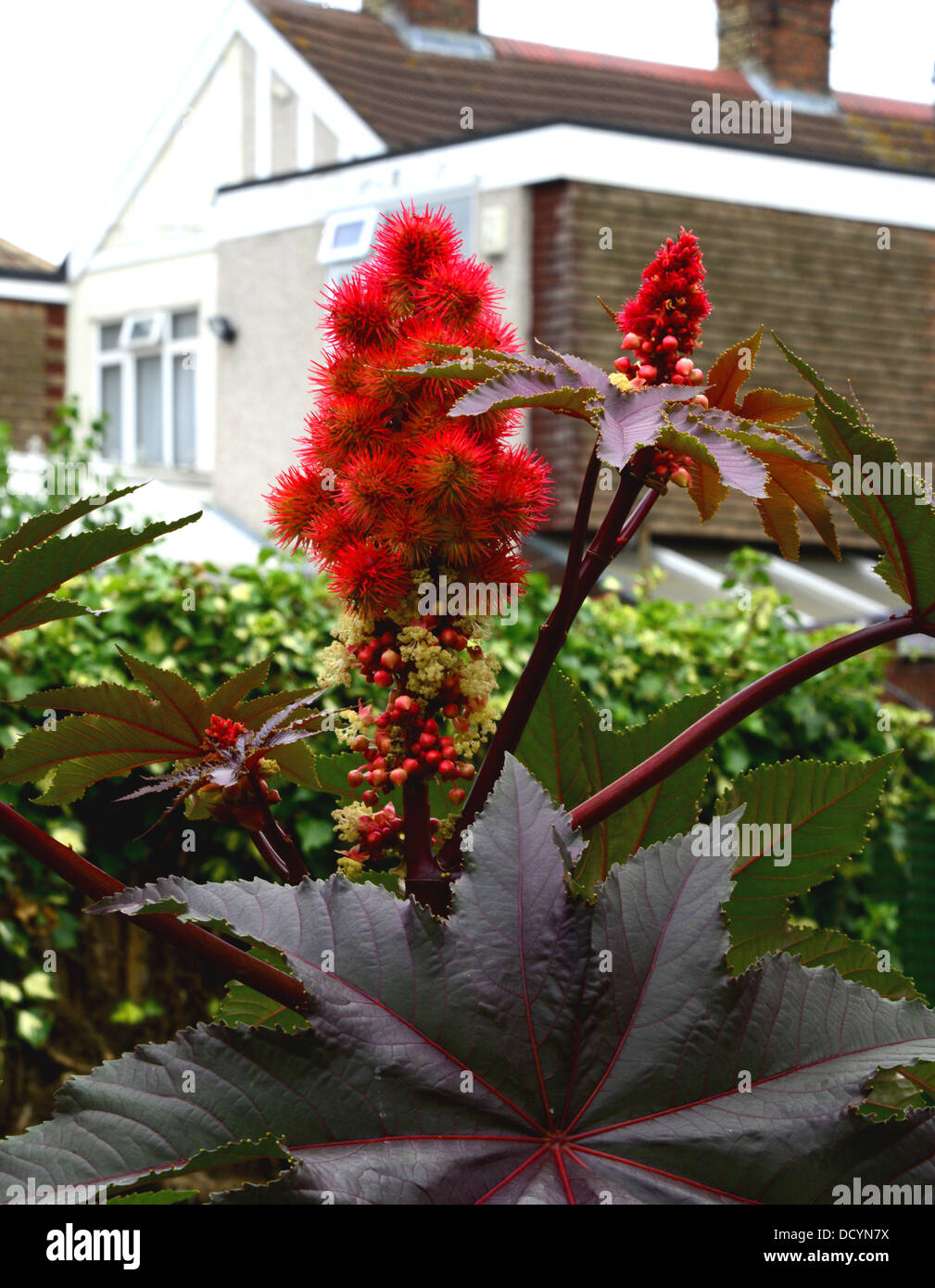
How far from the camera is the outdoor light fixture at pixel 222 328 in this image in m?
15.5

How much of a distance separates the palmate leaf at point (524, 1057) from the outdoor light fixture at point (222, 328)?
596 inches

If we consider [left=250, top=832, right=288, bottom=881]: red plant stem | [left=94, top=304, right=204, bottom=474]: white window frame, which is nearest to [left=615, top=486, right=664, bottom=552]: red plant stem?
[left=250, top=832, right=288, bottom=881]: red plant stem

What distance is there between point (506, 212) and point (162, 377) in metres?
5.64

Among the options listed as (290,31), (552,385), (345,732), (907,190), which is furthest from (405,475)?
(290,31)

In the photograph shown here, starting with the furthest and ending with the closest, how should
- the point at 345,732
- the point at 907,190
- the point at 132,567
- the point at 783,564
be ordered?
the point at 907,190 → the point at 783,564 → the point at 132,567 → the point at 345,732

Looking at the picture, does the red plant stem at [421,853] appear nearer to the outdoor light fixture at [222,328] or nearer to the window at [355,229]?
the window at [355,229]

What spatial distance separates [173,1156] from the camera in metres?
0.83

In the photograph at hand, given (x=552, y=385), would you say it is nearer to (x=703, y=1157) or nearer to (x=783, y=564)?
(x=703, y=1157)

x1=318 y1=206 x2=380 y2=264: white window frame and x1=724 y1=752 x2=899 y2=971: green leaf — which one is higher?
x1=318 y1=206 x2=380 y2=264: white window frame

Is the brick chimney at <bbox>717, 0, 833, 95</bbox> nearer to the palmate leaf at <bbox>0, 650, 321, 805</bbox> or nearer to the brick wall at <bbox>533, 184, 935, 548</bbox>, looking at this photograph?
the brick wall at <bbox>533, 184, 935, 548</bbox>

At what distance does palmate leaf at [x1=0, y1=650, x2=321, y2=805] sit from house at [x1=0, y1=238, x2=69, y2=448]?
1833 centimetres

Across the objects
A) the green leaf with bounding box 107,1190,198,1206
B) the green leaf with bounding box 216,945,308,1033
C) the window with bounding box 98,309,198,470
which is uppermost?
the window with bounding box 98,309,198,470

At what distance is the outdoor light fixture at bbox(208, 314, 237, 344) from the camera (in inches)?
608
